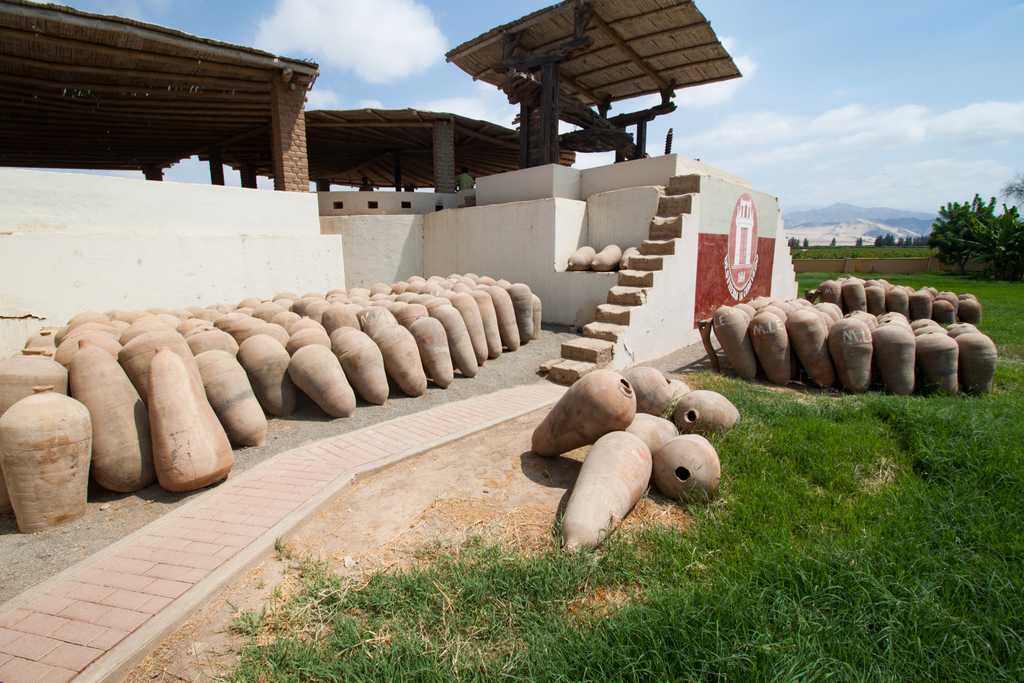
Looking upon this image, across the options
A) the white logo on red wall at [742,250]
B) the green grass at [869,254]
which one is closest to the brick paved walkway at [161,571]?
the white logo on red wall at [742,250]

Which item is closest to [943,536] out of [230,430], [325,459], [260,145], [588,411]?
[588,411]

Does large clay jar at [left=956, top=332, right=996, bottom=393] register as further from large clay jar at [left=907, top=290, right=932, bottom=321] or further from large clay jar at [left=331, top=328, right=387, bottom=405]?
large clay jar at [left=331, top=328, right=387, bottom=405]

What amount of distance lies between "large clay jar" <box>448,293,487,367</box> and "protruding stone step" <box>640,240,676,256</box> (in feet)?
10.9

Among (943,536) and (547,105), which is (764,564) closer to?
(943,536)

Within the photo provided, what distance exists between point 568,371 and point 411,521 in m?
3.82

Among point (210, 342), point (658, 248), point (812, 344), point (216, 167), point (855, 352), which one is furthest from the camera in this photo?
point (216, 167)

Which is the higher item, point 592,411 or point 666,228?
point 666,228

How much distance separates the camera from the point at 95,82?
32.9ft

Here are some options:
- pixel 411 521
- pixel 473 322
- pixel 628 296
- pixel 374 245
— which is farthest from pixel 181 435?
pixel 374 245

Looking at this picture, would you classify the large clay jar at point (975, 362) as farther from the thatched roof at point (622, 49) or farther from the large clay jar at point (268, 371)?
the thatched roof at point (622, 49)

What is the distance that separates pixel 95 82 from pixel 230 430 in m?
10.2

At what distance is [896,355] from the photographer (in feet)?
20.6

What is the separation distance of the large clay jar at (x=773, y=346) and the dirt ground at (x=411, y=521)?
376cm

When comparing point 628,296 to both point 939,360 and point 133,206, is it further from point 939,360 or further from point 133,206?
point 133,206
